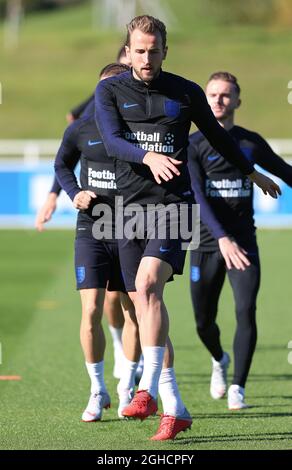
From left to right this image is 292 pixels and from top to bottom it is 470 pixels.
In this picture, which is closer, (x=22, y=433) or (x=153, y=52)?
(x=153, y=52)

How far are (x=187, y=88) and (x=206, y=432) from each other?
208 centimetres

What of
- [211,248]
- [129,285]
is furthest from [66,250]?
[129,285]

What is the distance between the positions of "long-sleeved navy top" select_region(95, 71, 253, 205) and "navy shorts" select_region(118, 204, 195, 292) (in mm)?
215

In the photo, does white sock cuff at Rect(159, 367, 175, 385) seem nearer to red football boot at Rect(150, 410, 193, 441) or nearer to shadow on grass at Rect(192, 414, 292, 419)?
red football boot at Rect(150, 410, 193, 441)

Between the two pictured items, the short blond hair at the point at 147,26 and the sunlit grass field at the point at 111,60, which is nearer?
the short blond hair at the point at 147,26

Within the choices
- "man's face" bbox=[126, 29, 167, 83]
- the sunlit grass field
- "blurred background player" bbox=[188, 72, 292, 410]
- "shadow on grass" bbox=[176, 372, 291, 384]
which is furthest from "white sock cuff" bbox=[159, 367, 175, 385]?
the sunlit grass field

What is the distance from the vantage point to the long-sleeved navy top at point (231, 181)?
8.20 meters

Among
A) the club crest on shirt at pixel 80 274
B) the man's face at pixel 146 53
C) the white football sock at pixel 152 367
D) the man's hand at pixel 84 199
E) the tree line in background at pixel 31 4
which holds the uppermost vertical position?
the tree line in background at pixel 31 4

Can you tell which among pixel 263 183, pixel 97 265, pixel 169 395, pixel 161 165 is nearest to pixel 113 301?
pixel 97 265

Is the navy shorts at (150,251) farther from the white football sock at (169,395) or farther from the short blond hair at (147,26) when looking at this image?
the short blond hair at (147,26)

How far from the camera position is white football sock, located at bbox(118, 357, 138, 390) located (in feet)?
25.1

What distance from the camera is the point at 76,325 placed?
481 inches

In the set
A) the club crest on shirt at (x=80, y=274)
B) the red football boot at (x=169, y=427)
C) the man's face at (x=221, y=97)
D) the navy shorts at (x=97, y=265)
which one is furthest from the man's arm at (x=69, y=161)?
the red football boot at (x=169, y=427)

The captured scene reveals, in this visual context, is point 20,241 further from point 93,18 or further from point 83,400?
point 93,18
